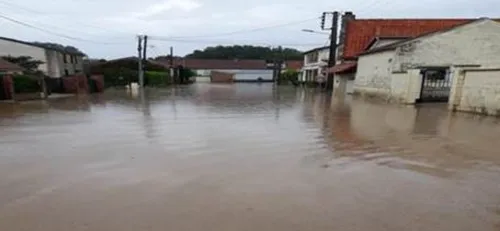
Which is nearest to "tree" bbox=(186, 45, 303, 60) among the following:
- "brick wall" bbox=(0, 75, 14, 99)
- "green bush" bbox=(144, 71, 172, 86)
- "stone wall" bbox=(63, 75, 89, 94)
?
"green bush" bbox=(144, 71, 172, 86)

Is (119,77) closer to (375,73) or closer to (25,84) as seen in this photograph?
(25,84)

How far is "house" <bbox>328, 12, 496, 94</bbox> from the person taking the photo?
31406mm

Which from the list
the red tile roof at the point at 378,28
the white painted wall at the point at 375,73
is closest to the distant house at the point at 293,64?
the red tile roof at the point at 378,28

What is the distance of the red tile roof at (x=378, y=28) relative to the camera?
3291cm

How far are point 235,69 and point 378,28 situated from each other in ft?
171

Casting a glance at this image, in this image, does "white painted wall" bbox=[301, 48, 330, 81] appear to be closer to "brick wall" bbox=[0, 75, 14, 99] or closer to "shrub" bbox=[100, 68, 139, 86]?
"shrub" bbox=[100, 68, 139, 86]

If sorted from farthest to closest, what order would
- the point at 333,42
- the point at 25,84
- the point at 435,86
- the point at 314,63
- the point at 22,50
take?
the point at 314,63 → the point at 22,50 → the point at 333,42 → the point at 25,84 → the point at 435,86

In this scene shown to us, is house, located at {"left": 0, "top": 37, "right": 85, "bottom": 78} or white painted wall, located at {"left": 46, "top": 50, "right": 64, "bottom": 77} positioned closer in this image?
house, located at {"left": 0, "top": 37, "right": 85, "bottom": 78}

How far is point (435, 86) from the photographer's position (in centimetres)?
2034

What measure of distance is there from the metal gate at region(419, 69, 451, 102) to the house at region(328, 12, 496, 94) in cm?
969

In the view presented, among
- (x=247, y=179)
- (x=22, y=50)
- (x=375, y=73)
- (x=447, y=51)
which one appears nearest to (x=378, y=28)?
(x=375, y=73)

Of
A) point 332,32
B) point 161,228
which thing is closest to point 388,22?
point 332,32

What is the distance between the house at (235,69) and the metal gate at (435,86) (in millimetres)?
61236

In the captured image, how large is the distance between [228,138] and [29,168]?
13.6 feet
